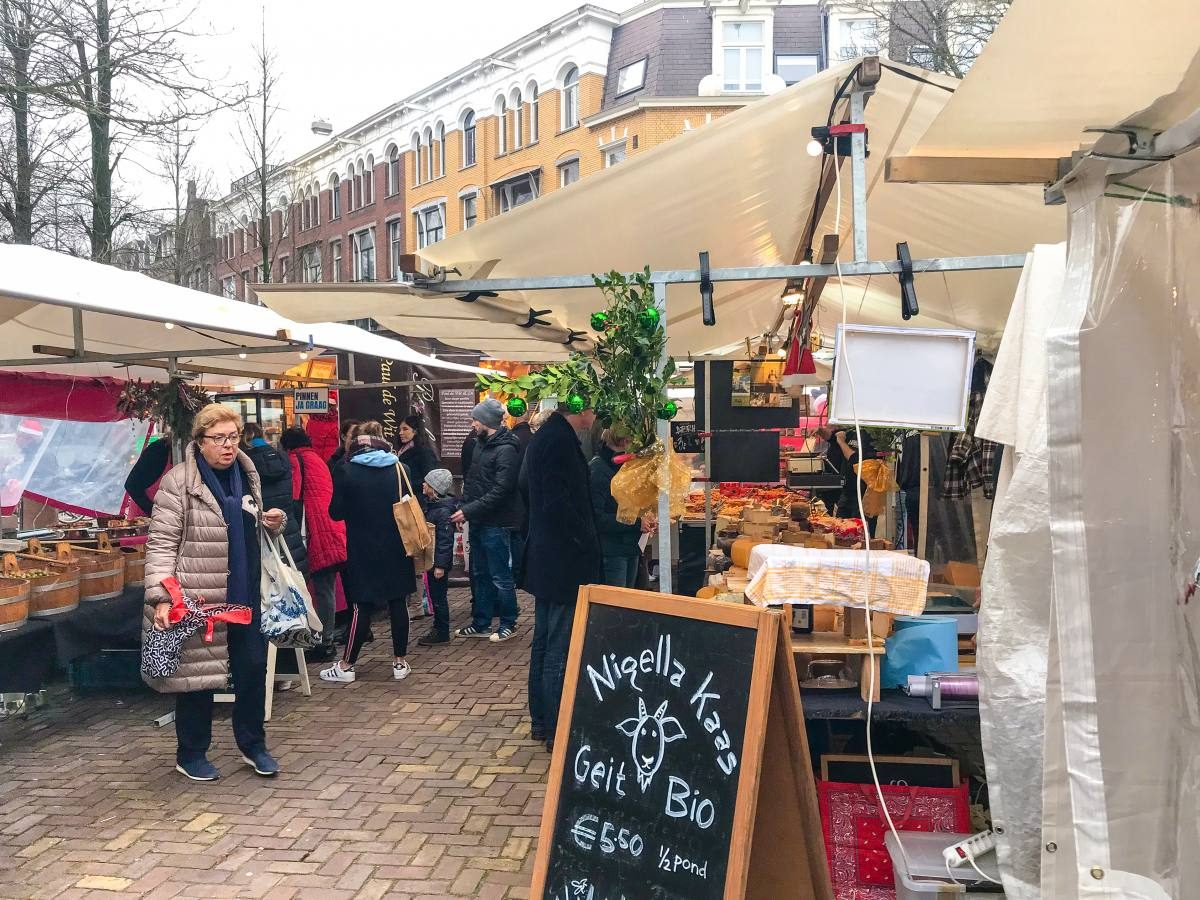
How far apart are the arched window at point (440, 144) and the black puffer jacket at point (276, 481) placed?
25170 millimetres

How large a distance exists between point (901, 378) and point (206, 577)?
333 centimetres

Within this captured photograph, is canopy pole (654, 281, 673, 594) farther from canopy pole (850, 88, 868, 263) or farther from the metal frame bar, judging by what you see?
canopy pole (850, 88, 868, 263)

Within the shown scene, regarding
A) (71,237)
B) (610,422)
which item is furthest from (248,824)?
(71,237)

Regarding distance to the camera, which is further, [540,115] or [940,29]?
[540,115]

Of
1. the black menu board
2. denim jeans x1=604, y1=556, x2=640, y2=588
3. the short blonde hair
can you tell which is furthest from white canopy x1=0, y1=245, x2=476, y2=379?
the black menu board

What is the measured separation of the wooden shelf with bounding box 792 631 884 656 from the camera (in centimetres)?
310

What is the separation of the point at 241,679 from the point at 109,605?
1469 mm

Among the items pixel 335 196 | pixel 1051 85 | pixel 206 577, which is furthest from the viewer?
pixel 335 196

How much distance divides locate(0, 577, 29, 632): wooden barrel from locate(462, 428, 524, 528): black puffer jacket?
2832 millimetres

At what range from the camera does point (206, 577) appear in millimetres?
4184

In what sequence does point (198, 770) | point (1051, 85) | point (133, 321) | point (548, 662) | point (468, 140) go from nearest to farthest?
point (1051, 85) < point (198, 770) < point (548, 662) < point (133, 321) < point (468, 140)

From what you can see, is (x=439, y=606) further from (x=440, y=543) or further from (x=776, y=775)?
(x=776, y=775)

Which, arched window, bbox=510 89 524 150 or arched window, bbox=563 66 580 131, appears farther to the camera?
arched window, bbox=510 89 524 150

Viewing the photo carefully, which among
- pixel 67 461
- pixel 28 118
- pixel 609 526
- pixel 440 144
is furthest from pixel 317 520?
pixel 440 144
